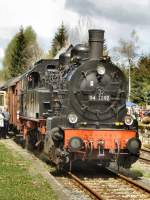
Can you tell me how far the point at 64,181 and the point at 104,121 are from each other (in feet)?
7.47

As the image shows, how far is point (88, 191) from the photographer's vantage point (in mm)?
11133

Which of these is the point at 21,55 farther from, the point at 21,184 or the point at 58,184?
the point at 21,184

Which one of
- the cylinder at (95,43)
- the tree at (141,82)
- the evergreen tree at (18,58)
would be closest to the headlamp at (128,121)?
the cylinder at (95,43)

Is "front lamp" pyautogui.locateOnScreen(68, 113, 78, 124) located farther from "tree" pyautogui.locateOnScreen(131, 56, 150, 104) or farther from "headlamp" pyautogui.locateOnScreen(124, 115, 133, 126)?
"tree" pyautogui.locateOnScreen(131, 56, 150, 104)

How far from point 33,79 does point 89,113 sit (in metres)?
4.32

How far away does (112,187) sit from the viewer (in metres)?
11.9

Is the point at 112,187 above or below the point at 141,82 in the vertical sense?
below

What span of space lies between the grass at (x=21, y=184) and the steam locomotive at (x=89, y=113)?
1101 mm

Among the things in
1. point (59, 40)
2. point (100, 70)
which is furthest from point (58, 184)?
point (59, 40)

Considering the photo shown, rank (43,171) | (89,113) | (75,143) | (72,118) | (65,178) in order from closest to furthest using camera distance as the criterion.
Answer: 1. (75,143)
2. (72,118)
3. (65,178)
4. (43,171)
5. (89,113)

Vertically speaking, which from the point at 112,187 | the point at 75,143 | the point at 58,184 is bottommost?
the point at 112,187

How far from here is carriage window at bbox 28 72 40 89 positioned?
1676 cm

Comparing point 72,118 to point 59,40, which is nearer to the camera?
point 72,118

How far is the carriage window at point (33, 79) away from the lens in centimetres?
1676
